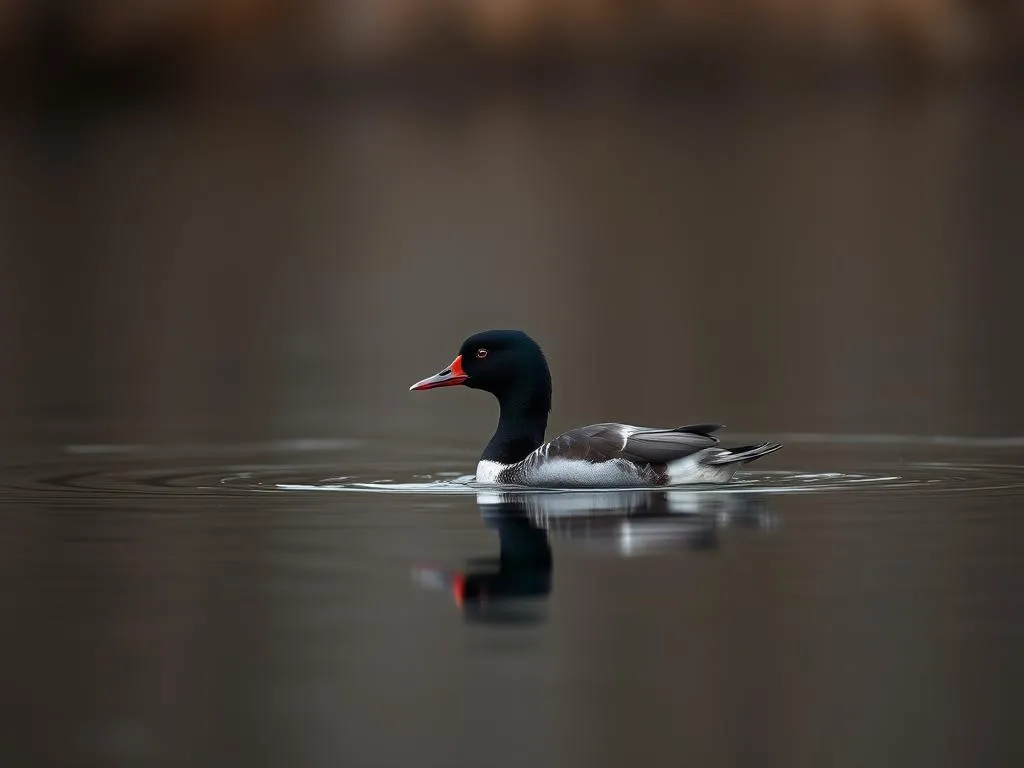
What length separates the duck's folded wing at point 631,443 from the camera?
1344 centimetres

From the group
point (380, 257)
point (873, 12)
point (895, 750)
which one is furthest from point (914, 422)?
point (873, 12)

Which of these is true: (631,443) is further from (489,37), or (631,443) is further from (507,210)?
(489,37)

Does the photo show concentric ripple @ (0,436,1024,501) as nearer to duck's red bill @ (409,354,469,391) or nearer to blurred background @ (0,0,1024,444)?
duck's red bill @ (409,354,469,391)

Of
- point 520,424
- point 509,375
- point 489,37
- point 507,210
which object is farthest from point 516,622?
point 489,37

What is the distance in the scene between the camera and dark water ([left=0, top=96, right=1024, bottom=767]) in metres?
8.21

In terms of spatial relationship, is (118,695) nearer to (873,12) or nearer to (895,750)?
(895,750)

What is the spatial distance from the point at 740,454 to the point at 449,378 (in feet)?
7.23

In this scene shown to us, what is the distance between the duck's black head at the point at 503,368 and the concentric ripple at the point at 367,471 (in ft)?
1.97

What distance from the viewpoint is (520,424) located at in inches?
578

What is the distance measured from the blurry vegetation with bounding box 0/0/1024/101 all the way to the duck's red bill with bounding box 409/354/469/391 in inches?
3046

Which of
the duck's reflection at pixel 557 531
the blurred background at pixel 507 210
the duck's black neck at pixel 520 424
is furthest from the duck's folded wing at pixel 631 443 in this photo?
the blurred background at pixel 507 210

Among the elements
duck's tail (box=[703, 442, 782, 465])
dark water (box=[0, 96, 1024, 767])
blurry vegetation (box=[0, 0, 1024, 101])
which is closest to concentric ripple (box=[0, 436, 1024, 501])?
dark water (box=[0, 96, 1024, 767])

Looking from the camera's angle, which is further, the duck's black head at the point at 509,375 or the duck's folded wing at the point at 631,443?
the duck's black head at the point at 509,375

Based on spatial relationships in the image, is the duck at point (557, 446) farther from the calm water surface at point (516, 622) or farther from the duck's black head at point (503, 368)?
the calm water surface at point (516, 622)
